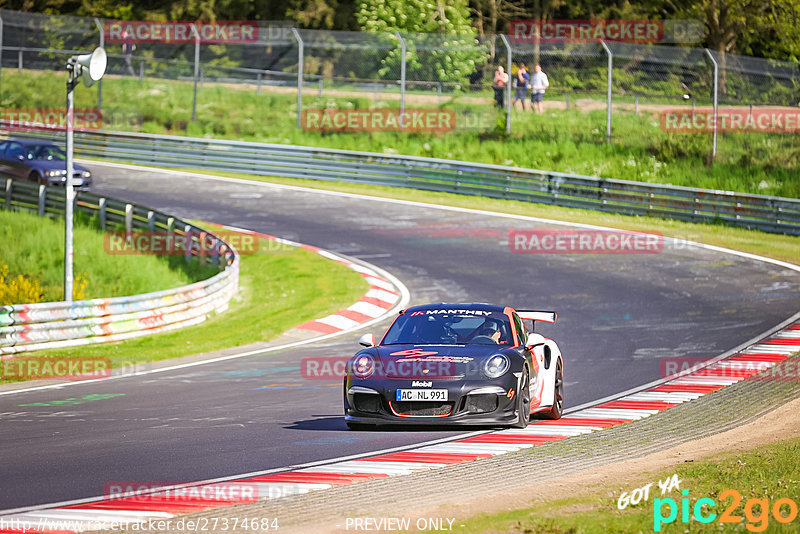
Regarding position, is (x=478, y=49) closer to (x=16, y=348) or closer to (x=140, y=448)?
(x=16, y=348)

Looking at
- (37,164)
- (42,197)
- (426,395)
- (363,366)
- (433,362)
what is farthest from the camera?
(37,164)

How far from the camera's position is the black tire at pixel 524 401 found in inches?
422

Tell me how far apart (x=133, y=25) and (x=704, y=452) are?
5244 cm

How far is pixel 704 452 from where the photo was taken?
9.84m

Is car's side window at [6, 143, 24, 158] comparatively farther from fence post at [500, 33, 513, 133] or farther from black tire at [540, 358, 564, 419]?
black tire at [540, 358, 564, 419]

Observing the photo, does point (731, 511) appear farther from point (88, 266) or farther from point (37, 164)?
point (37, 164)

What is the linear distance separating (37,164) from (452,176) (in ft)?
39.2

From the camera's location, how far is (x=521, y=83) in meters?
35.8

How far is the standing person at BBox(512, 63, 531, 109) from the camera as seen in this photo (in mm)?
35625

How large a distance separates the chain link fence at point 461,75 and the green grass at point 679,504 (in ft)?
75.9

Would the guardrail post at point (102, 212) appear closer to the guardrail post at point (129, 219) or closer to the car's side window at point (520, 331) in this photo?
the guardrail post at point (129, 219)

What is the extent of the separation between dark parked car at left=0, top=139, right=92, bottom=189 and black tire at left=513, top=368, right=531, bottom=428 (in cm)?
2352

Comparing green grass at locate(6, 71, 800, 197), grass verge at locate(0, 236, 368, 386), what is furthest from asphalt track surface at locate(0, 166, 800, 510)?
green grass at locate(6, 71, 800, 197)

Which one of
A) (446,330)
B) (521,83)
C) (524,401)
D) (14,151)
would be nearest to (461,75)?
(521,83)
